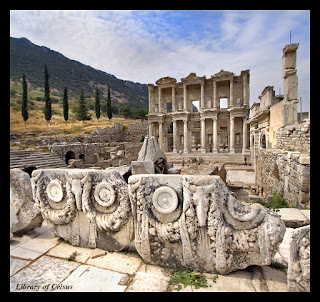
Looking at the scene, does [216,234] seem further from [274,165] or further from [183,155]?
[183,155]

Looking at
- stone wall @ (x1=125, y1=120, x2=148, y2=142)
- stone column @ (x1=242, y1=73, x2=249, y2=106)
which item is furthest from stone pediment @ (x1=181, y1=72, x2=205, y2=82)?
stone wall @ (x1=125, y1=120, x2=148, y2=142)

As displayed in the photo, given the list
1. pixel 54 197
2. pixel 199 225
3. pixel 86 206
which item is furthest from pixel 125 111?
pixel 199 225

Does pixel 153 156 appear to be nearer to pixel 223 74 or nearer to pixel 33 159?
pixel 33 159

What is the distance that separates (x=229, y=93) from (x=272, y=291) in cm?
2480

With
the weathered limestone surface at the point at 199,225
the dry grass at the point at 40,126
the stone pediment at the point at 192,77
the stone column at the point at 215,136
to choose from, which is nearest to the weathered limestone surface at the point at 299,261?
the weathered limestone surface at the point at 199,225

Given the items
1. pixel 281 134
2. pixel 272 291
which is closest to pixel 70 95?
pixel 281 134

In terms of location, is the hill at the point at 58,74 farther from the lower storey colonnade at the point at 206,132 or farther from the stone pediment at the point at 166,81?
the lower storey colonnade at the point at 206,132

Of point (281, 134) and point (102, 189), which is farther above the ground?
point (281, 134)

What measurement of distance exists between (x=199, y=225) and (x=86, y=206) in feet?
5.50

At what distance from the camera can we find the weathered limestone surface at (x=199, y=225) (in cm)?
211

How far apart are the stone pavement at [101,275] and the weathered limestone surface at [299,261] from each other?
13.2 inches

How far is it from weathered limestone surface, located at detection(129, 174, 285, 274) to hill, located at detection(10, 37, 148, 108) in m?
56.5

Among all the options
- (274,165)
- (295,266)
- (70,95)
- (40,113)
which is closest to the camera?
(295,266)

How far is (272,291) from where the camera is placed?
195 cm
